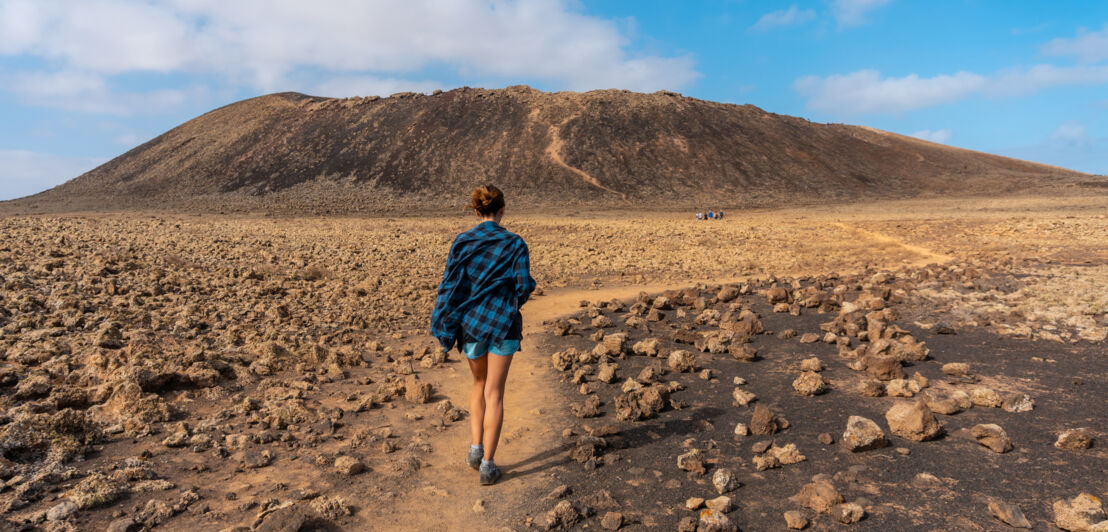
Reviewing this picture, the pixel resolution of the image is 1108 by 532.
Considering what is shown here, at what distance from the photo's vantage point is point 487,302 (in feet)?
10.7

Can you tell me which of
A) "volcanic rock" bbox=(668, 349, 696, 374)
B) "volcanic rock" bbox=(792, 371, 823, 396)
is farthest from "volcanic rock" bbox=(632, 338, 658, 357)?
"volcanic rock" bbox=(792, 371, 823, 396)

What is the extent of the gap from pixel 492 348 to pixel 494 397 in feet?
0.91

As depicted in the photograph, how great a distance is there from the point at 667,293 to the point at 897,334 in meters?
3.60

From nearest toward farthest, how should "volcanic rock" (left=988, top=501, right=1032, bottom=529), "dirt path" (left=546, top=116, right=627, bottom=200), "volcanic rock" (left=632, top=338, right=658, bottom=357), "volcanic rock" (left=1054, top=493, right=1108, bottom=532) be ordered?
"volcanic rock" (left=1054, top=493, right=1108, bottom=532)
"volcanic rock" (left=988, top=501, right=1032, bottom=529)
"volcanic rock" (left=632, top=338, right=658, bottom=357)
"dirt path" (left=546, top=116, right=627, bottom=200)

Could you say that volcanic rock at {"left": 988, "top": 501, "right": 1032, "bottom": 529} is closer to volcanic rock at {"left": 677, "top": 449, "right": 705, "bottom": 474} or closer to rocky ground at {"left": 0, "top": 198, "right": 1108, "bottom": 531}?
rocky ground at {"left": 0, "top": 198, "right": 1108, "bottom": 531}

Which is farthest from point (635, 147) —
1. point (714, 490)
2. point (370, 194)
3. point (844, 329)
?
point (714, 490)

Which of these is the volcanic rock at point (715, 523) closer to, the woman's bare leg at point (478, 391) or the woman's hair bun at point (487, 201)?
the woman's bare leg at point (478, 391)

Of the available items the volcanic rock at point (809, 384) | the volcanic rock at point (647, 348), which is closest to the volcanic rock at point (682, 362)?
the volcanic rock at point (647, 348)

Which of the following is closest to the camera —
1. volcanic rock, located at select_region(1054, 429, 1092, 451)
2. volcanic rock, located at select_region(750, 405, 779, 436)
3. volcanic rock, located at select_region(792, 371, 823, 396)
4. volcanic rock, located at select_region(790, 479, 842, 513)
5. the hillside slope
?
volcanic rock, located at select_region(790, 479, 842, 513)

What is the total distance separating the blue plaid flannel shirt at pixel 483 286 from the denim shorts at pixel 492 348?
4cm

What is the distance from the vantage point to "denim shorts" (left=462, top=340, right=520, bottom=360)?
3.25m

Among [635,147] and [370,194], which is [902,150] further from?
[370,194]

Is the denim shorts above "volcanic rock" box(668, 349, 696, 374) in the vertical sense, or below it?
above

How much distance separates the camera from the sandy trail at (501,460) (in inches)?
121
